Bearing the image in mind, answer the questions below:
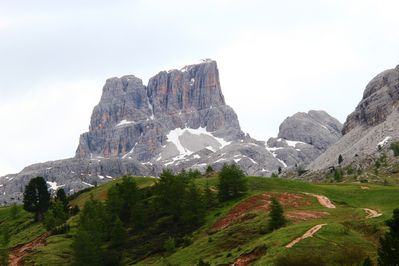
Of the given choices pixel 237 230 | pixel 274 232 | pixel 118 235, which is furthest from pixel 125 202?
pixel 274 232

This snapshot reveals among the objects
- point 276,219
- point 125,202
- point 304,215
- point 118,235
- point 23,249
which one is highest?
point 125,202

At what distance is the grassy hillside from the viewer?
168 ft

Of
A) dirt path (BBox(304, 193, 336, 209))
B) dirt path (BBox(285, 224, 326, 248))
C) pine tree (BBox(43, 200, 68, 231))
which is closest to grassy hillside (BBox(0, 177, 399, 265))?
dirt path (BBox(285, 224, 326, 248))

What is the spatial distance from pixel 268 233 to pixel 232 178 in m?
35.8

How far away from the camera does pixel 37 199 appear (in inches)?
5374

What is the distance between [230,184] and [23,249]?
46.7 m

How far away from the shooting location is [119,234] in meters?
86.8

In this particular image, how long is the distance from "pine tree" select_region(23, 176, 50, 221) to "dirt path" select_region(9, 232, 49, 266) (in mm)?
24367

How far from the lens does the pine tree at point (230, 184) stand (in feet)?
327

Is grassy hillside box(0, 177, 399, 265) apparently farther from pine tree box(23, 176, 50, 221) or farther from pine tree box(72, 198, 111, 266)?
pine tree box(23, 176, 50, 221)

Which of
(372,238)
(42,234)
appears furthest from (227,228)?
(42,234)

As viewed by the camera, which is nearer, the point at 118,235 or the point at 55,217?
the point at 118,235

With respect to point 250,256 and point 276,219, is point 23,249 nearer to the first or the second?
point 276,219

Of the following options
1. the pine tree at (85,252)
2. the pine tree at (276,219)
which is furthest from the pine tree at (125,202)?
the pine tree at (276,219)
